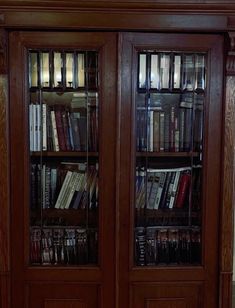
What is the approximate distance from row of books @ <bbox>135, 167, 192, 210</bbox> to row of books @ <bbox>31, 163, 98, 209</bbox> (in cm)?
26

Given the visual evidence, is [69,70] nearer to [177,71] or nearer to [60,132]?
[60,132]

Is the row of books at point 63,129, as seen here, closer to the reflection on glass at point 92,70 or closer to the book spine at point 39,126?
the book spine at point 39,126

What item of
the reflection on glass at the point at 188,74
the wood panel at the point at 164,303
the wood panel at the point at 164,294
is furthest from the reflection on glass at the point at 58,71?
the wood panel at the point at 164,303

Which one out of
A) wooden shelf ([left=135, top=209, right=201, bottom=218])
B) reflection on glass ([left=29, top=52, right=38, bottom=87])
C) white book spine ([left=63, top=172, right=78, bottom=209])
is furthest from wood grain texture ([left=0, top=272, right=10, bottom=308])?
reflection on glass ([left=29, top=52, right=38, bottom=87])

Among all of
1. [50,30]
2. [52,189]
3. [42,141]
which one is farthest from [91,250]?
[50,30]

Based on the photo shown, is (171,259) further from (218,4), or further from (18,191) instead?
(218,4)

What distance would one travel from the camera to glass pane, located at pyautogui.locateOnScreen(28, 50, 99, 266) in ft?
Answer: 7.05

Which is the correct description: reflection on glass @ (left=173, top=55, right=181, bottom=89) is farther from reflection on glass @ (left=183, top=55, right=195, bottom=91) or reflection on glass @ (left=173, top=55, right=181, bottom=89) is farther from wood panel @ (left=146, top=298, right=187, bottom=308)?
wood panel @ (left=146, top=298, right=187, bottom=308)

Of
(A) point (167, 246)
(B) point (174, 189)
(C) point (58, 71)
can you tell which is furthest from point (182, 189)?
(C) point (58, 71)

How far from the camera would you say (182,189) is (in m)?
2.22

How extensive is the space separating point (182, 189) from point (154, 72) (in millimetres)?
608

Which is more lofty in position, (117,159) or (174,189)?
(117,159)

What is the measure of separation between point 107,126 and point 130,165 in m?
0.22

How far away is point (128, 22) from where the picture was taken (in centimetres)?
198
